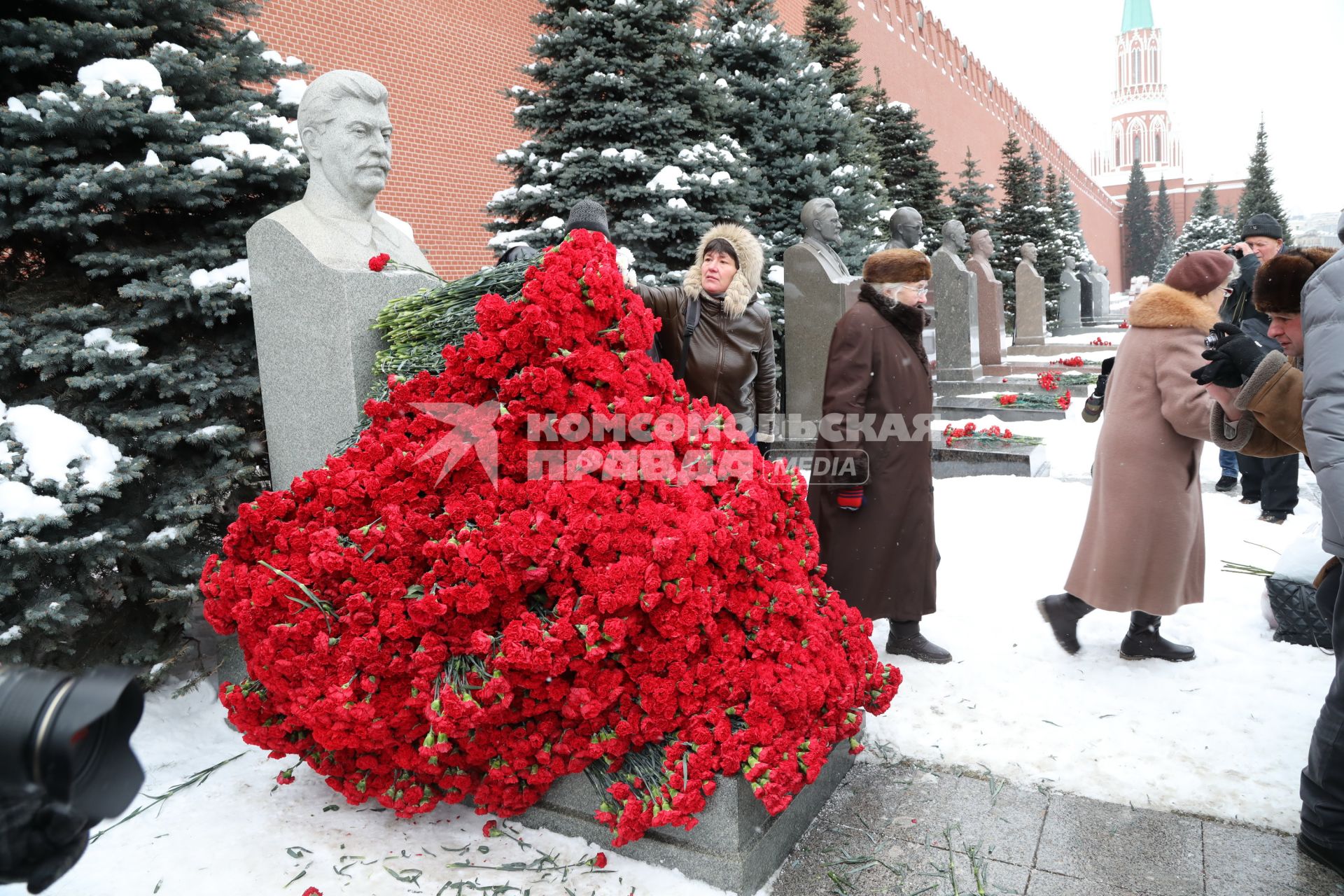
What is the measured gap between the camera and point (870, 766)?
117 inches

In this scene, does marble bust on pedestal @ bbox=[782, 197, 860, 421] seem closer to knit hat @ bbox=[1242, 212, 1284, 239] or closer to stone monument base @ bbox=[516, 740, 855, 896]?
knit hat @ bbox=[1242, 212, 1284, 239]

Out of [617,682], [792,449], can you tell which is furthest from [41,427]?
[792,449]

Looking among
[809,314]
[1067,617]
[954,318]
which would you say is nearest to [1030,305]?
[954,318]

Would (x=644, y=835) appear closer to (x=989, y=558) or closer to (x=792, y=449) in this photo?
(x=989, y=558)

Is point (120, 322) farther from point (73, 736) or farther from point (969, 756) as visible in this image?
point (969, 756)

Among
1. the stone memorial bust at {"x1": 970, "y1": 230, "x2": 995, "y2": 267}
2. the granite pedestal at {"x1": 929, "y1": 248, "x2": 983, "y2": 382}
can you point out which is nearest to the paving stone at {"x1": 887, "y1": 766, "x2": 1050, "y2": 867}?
the granite pedestal at {"x1": 929, "y1": 248, "x2": 983, "y2": 382}

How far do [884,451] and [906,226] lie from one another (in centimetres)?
702

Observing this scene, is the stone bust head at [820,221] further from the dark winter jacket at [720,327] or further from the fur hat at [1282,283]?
the fur hat at [1282,283]

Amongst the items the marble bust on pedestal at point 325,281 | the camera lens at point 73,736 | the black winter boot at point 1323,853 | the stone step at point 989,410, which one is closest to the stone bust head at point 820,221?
the stone step at point 989,410

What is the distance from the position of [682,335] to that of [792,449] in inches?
177

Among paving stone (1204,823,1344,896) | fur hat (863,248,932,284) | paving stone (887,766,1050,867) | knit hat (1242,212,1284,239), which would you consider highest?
knit hat (1242,212,1284,239)

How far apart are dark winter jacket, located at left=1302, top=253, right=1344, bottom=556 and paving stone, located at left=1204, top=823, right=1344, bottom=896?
88 centimetres

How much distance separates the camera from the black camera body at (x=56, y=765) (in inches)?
47.4

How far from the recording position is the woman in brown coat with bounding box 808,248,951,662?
143 inches
